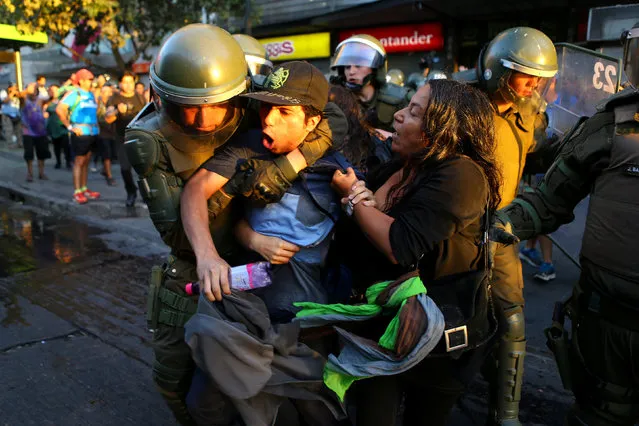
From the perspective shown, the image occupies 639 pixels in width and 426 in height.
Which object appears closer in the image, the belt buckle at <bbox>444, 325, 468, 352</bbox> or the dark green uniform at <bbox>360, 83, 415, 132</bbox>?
the belt buckle at <bbox>444, 325, 468, 352</bbox>

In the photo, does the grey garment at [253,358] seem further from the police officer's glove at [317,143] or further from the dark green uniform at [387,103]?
the dark green uniform at [387,103]

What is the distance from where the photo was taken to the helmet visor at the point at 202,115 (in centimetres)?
189

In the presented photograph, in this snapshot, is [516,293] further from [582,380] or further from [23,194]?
[23,194]

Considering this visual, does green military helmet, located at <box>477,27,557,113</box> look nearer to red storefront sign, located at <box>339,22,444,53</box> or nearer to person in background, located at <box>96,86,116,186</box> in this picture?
person in background, located at <box>96,86,116,186</box>

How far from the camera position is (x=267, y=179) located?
181 centimetres

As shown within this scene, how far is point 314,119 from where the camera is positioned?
1956mm

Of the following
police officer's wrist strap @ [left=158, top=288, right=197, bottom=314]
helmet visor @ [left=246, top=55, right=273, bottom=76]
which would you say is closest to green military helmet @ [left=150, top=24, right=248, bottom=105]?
police officer's wrist strap @ [left=158, top=288, right=197, bottom=314]

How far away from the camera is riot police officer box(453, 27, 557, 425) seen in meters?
2.65

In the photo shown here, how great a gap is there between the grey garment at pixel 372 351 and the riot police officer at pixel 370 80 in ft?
8.36

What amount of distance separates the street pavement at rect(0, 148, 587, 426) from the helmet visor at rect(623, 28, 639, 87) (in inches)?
46.6

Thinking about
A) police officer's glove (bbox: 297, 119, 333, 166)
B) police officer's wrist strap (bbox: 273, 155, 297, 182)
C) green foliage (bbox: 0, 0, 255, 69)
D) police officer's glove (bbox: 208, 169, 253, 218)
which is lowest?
police officer's glove (bbox: 208, 169, 253, 218)

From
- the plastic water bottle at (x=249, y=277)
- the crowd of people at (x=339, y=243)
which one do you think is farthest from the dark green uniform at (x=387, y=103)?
the plastic water bottle at (x=249, y=277)

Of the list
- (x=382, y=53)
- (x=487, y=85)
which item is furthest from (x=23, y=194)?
(x=487, y=85)

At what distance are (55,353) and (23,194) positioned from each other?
260 inches
